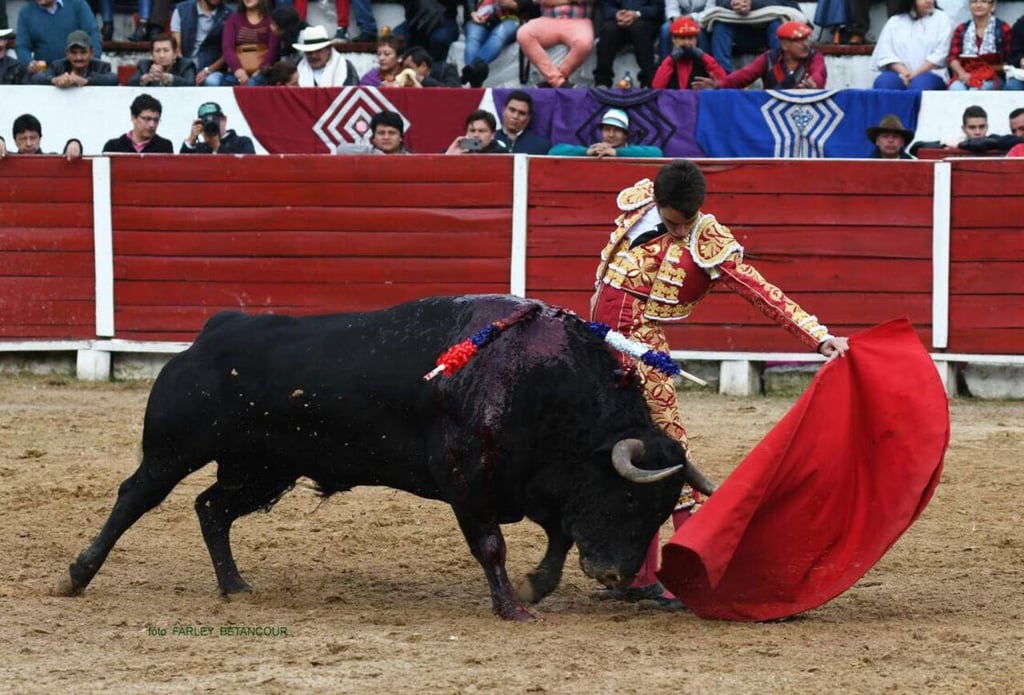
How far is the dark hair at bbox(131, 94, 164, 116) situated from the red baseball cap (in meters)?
2.95

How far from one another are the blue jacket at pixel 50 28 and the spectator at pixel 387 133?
8.10ft

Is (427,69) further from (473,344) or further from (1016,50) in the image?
(473,344)

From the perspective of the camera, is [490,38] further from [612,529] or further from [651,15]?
[612,529]

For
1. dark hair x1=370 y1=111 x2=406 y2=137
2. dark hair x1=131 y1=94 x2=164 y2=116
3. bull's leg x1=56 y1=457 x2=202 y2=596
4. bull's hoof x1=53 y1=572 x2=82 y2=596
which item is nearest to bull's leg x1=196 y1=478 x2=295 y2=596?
bull's leg x1=56 y1=457 x2=202 y2=596

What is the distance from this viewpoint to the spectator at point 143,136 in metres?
9.51

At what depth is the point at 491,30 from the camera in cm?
1075

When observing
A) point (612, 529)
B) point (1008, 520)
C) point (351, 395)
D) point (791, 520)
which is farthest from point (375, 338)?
point (1008, 520)

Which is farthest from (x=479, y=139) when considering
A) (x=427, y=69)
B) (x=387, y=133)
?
(x=427, y=69)

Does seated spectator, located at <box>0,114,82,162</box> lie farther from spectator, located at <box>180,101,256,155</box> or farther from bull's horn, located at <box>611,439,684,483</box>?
bull's horn, located at <box>611,439,684,483</box>

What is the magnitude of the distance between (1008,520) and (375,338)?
2.50 metres

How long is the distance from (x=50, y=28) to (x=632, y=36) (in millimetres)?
3660

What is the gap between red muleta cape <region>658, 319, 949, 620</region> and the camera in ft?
14.9

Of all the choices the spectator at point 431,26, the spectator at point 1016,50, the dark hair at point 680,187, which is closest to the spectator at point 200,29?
the spectator at point 431,26

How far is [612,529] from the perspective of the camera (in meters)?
4.53
